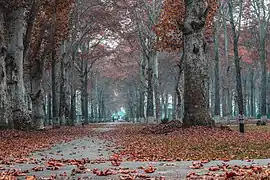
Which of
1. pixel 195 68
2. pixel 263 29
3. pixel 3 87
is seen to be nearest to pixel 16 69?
pixel 3 87

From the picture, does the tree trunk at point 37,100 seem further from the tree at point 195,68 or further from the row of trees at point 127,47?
the tree at point 195,68

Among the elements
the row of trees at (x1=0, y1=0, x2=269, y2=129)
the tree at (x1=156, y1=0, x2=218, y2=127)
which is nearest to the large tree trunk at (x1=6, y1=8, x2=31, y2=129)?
the row of trees at (x1=0, y1=0, x2=269, y2=129)

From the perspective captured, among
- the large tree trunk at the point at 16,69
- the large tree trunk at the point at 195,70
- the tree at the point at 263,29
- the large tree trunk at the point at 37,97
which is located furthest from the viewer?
the tree at the point at 263,29

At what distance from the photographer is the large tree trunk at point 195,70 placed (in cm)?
2183

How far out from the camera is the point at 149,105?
43594 millimetres

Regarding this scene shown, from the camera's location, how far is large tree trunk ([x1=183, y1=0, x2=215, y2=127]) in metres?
21.8

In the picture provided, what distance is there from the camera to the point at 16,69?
1000 inches

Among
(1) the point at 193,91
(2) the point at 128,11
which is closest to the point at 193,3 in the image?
(1) the point at 193,91

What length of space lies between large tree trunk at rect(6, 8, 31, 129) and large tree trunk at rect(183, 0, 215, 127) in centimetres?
848

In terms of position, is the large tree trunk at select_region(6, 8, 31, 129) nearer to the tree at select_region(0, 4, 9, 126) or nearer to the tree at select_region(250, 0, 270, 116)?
the tree at select_region(0, 4, 9, 126)

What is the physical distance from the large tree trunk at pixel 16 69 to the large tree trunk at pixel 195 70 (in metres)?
8.48

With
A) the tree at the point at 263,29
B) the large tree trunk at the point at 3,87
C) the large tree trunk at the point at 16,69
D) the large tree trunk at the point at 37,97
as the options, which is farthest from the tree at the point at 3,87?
the tree at the point at 263,29

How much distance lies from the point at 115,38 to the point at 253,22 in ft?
46.2

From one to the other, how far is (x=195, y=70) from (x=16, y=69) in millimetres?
9356
